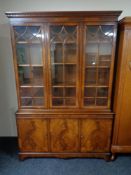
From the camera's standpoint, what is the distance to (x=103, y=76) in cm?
207

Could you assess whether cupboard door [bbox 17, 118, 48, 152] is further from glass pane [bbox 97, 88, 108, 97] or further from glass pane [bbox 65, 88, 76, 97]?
glass pane [bbox 97, 88, 108, 97]

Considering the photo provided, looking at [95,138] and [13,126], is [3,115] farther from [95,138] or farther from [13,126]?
[95,138]

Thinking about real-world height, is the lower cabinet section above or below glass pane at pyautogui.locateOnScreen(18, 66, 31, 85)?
below

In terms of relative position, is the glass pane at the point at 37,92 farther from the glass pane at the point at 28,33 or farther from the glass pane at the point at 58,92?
the glass pane at the point at 28,33

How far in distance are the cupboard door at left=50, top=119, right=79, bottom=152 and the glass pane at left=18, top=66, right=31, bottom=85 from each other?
2.08ft

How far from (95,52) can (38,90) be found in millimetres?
896

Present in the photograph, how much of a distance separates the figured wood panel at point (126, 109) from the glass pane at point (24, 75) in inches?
47.7

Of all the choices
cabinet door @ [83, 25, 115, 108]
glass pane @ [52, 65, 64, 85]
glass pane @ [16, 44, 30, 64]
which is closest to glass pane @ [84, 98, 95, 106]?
cabinet door @ [83, 25, 115, 108]

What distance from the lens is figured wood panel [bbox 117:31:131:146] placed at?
1894mm

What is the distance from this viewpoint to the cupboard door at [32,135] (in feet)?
7.00

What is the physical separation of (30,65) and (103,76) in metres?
0.97

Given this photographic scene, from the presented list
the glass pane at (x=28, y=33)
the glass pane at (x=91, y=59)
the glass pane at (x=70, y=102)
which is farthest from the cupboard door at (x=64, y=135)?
the glass pane at (x=28, y=33)

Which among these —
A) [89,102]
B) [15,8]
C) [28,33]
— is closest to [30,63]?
[28,33]

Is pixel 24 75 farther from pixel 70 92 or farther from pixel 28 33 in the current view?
pixel 70 92
